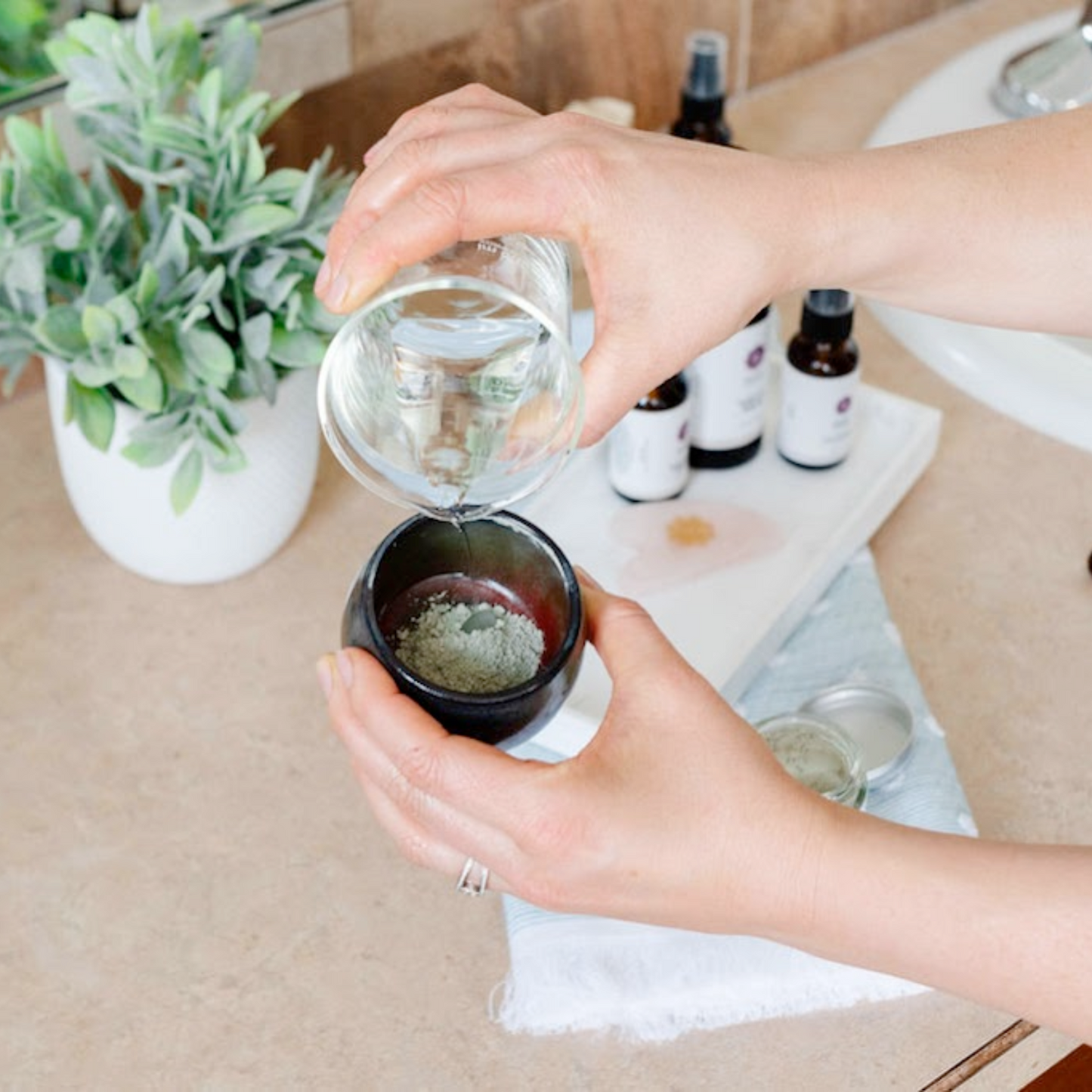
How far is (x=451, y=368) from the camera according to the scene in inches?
32.9

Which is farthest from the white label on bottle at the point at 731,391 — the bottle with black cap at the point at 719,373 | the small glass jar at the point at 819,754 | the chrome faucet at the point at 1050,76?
the chrome faucet at the point at 1050,76

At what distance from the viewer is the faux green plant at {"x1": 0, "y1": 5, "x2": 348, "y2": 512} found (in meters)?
0.96

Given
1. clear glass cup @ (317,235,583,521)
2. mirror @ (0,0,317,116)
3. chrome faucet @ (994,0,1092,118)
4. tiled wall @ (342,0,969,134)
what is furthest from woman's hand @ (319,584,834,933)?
chrome faucet @ (994,0,1092,118)

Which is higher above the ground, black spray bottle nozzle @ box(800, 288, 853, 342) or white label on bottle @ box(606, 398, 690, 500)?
black spray bottle nozzle @ box(800, 288, 853, 342)

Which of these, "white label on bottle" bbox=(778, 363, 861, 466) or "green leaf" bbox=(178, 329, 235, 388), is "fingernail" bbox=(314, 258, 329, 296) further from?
"white label on bottle" bbox=(778, 363, 861, 466)

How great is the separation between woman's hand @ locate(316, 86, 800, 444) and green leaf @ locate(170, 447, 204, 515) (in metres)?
0.25

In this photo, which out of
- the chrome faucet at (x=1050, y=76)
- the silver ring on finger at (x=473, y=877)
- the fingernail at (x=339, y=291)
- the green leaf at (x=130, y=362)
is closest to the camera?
the fingernail at (x=339, y=291)

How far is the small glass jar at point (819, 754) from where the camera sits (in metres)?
0.95

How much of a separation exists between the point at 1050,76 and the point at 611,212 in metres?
0.83

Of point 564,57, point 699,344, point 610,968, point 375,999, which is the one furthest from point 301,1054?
point 564,57

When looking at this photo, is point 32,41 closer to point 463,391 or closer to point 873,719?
point 463,391

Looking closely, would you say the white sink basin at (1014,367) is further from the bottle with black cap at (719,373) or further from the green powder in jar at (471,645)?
the green powder in jar at (471,645)

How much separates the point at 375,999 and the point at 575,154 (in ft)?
1.46

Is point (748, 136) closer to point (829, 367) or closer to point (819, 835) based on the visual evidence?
point (829, 367)
